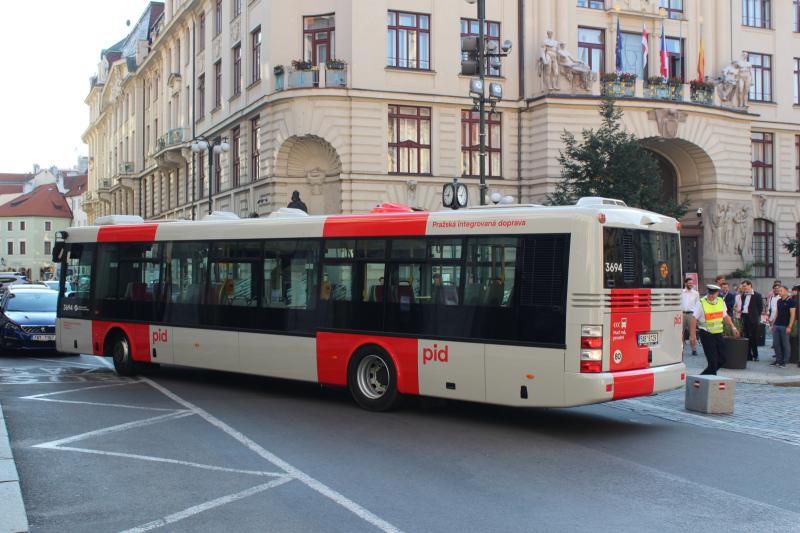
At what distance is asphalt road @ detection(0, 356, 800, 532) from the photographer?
654 centimetres

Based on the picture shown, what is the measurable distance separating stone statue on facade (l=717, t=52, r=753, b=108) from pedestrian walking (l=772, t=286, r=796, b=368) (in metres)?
21.9

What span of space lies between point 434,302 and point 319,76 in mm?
23688

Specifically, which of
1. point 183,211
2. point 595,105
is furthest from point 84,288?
point 183,211

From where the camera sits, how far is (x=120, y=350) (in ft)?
52.6

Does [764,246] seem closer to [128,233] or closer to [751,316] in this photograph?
[751,316]

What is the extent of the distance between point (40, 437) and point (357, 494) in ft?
14.6

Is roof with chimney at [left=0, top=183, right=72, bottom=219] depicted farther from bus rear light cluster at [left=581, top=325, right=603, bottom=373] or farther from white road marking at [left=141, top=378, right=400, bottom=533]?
bus rear light cluster at [left=581, top=325, right=603, bottom=373]

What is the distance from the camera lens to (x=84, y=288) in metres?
16.9

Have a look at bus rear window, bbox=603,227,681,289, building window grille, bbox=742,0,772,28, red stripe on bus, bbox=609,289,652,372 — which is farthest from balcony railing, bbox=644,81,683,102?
red stripe on bus, bbox=609,289,652,372

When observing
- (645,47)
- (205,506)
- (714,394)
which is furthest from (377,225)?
(645,47)

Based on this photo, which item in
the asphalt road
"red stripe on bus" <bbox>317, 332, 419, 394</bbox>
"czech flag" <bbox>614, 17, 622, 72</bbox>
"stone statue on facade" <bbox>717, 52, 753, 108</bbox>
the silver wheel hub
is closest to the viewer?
the asphalt road

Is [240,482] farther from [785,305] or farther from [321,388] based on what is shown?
[785,305]

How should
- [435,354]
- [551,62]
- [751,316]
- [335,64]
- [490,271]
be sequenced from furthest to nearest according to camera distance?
[551,62] < [335,64] < [751,316] < [435,354] < [490,271]

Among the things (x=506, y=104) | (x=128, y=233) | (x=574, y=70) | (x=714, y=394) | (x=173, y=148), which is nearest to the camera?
(x=714, y=394)
